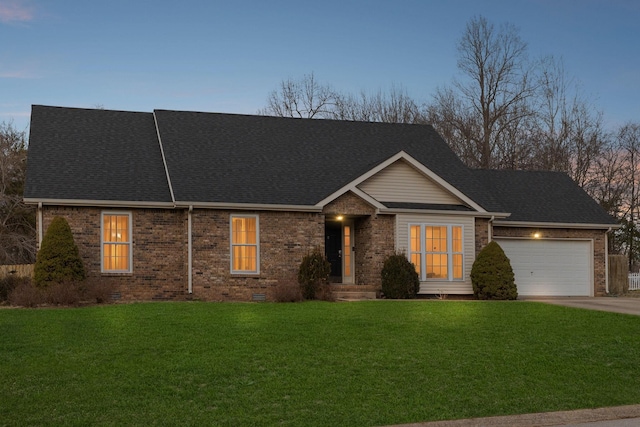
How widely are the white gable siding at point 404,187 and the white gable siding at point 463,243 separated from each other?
2.20ft

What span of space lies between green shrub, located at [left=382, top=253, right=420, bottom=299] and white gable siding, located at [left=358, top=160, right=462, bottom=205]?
2187 millimetres

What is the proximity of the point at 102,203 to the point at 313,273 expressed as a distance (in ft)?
20.8

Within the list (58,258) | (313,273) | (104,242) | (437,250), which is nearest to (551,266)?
(437,250)

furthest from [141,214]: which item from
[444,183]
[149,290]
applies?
[444,183]

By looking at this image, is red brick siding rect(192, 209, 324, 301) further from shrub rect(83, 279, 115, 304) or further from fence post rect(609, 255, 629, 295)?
fence post rect(609, 255, 629, 295)

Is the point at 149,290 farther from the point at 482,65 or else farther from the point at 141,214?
the point at 482,65

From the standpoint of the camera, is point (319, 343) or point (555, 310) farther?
point (555, 310)

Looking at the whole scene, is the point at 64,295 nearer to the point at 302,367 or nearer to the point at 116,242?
the point at 116,242

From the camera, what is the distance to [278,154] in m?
26.6

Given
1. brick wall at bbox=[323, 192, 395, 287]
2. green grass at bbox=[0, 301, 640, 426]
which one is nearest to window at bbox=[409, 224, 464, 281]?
brick wall at bbox=[323, 192, 395, 287]

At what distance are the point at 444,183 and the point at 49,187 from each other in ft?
39.0

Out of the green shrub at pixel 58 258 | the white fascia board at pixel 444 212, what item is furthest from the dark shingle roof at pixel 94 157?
the white fascia board at pixel 444 212

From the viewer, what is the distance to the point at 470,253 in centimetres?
2517

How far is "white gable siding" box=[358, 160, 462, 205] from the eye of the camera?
25.0 meters
